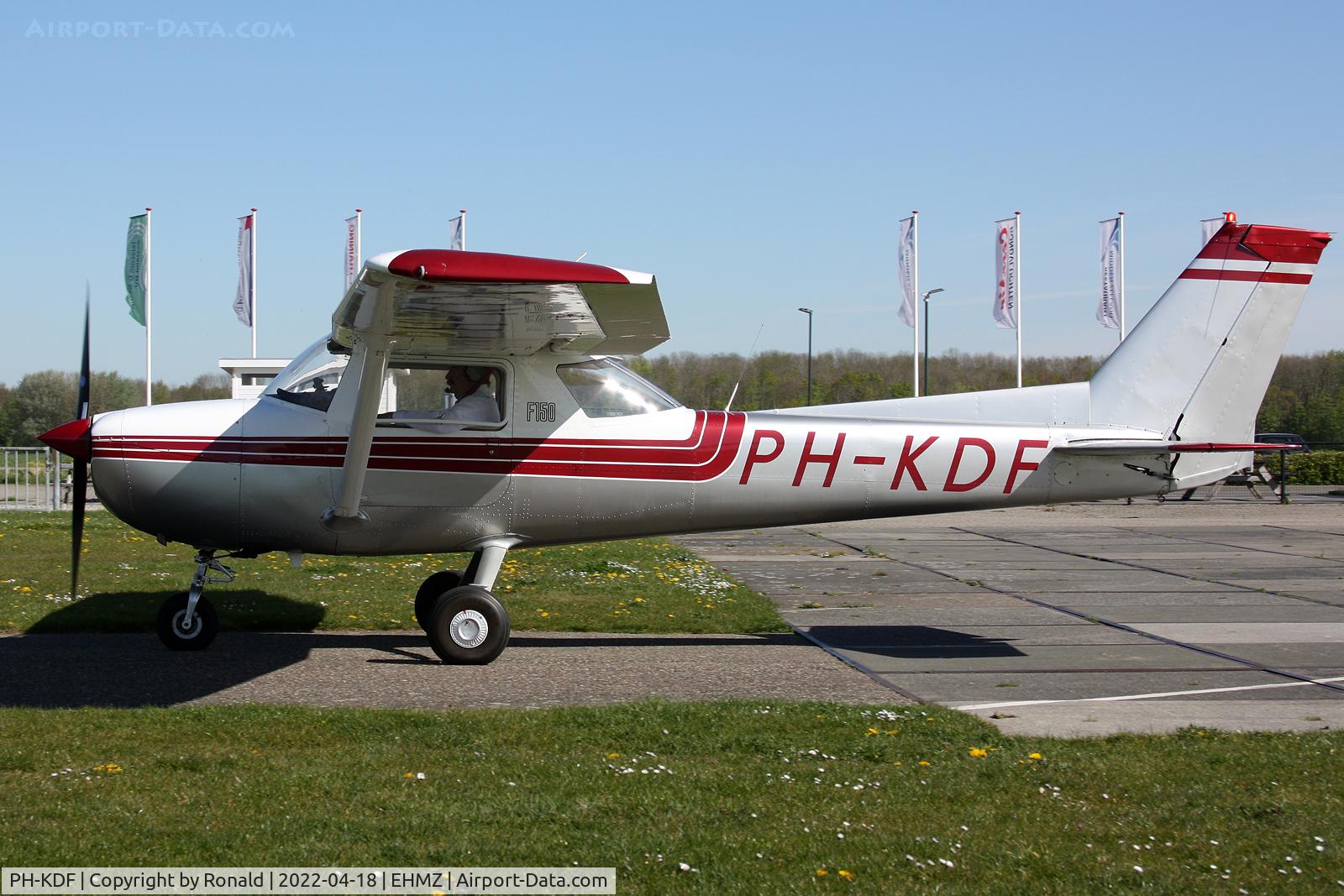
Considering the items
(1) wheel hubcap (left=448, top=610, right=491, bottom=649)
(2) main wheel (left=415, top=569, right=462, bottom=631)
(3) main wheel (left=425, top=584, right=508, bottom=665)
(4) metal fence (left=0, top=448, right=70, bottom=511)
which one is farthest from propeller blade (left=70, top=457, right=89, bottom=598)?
(4) metal fence (left=0, top=448, right=70, bottom=511)

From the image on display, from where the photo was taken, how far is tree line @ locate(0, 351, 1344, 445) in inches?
1743

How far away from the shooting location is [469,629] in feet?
26.1

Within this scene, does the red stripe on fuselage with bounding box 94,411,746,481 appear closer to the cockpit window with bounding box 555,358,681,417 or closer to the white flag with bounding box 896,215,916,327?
the cockpit window with bounding box 555,358,681,417

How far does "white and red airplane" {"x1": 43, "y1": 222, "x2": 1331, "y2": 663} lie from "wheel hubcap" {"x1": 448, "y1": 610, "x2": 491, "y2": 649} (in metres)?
0.01

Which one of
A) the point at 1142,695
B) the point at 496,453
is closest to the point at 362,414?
the point at 496,453

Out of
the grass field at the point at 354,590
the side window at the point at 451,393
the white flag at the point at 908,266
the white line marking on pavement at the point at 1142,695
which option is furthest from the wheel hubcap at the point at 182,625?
the white flag at the point at 908,266

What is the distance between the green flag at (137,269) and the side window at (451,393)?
21.8 metres

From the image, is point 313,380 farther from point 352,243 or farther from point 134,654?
point 352,243

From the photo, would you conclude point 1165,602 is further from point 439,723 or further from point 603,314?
point 439,723

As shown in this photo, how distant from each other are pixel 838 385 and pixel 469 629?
53.9 meters

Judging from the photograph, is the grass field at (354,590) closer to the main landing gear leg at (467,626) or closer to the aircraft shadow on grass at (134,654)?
the aircraft shadow on grass at (134,654)

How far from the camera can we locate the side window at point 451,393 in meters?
8.20

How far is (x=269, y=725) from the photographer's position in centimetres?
595

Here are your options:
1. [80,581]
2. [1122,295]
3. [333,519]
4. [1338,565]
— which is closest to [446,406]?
[333,519]
